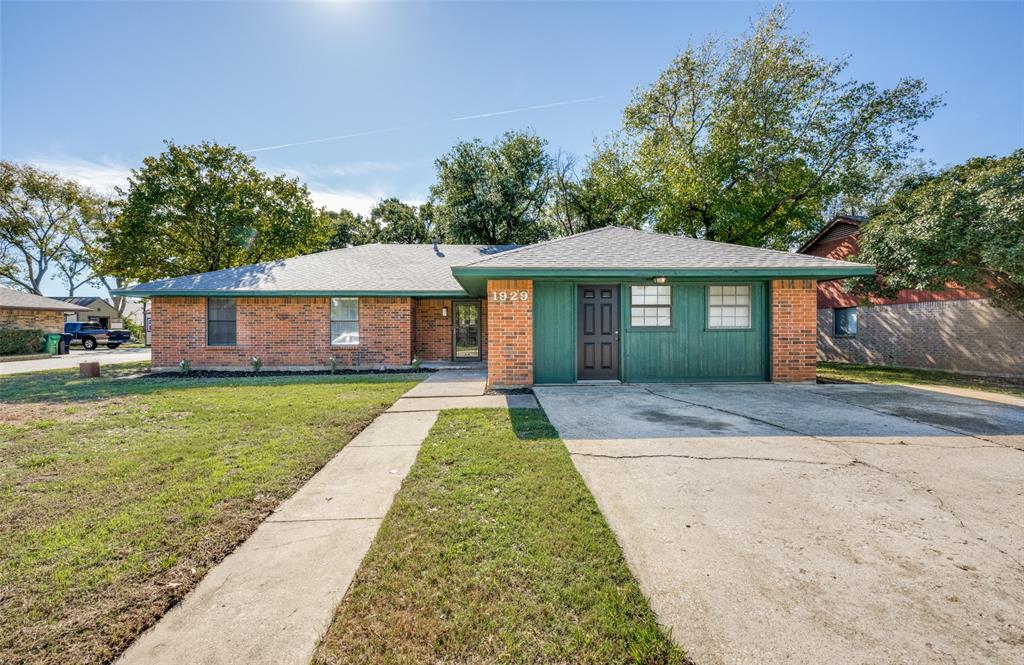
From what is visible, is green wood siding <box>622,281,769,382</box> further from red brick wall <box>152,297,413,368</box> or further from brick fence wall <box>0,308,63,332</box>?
brick fence wall <box>0,308,63,332</box>

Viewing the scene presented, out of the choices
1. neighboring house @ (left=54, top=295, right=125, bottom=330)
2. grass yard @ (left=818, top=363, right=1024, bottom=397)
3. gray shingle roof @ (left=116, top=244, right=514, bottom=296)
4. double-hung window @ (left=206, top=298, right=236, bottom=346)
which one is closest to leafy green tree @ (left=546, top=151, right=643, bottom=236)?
gray shingle roof @ (left=116, top=244, right=514, bottom=296)

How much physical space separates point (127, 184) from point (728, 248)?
2296cm

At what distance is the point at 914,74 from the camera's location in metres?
14.6

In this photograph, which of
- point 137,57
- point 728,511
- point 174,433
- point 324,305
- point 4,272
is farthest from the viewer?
point 4,272

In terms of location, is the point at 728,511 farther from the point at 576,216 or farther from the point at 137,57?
the point at 576,216

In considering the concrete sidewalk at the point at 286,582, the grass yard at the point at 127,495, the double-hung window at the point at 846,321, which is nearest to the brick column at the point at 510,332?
the grass yard at the point at 127,495

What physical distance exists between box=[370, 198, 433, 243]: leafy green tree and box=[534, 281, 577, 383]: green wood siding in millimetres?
25460

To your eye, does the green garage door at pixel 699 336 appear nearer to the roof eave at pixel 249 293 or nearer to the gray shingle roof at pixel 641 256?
the gray shingle roof at pixel 641 256

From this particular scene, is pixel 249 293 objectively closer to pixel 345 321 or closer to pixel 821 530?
pixel 345 321

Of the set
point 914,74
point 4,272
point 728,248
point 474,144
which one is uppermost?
point 474,144

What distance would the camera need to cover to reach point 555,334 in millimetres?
8547

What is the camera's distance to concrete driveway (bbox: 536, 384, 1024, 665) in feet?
6.10

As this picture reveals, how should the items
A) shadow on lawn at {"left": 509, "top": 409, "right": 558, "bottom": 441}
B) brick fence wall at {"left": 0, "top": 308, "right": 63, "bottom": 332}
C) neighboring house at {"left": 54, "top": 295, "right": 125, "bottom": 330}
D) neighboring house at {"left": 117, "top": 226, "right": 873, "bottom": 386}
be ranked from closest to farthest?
shadow on lawn at {"left": 509, "top": 409, "right": 558, "bottom": 441} < neighboring house at {"left": 117, "top": 226, "right": 873, "bottom": 386} < brick fence wall at {"left": 0, "top": 308, "right": 63, "bottom": 332} < neighboring house at {"left": 54, "top": 295, "right": 125, "bottom": 330}

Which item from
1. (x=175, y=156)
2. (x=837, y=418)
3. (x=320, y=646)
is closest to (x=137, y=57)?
(x=175, y=156)
